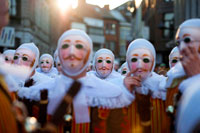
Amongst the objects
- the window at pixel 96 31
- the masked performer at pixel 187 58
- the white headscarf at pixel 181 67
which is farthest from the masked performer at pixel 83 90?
the window at pixel 96 31

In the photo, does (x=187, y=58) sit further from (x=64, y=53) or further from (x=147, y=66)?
(x=64, y=53)

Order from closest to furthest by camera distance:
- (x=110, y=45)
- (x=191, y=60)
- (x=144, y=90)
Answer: (x=191, y=60) < (x=144, y=90) < (x=110, y=45)

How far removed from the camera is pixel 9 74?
233 cm

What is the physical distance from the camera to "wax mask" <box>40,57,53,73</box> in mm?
7635

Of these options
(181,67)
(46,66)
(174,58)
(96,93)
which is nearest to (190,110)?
(181,67)

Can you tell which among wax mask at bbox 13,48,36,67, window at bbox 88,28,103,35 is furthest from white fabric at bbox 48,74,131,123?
window at bbox 88,28,103,35

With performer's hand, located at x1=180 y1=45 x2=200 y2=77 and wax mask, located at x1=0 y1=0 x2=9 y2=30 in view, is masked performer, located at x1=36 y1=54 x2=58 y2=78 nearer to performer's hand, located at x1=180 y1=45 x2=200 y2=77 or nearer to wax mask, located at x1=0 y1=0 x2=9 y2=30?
wax mask, located at x1=0 y1=0 x2=9 y2=30

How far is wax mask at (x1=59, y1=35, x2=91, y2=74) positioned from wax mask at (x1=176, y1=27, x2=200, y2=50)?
111 cm

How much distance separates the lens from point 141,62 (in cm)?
360

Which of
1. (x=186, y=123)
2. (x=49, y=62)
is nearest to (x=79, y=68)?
(x=186, y=123)

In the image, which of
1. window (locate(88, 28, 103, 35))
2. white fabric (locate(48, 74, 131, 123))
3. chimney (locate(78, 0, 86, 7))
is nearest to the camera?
white fabric (locate(48, 74, 131, 123))

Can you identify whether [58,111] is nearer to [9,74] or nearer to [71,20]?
[9,74]

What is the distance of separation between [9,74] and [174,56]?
3.61 meters

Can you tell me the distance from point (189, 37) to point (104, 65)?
11.2ft
